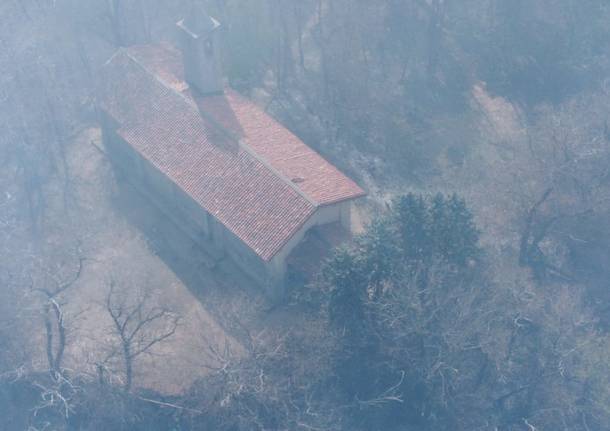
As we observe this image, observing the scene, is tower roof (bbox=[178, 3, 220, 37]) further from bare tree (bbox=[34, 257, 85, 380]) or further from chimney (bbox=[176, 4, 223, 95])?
bare tree (bbox=[34, 257, 85, 380])

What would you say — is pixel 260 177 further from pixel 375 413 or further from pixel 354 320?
pixel 375 413

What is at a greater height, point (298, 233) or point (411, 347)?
point (298, 233)

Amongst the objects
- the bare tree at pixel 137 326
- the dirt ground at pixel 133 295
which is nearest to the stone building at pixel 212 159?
the dirt ground at pixel 133 295

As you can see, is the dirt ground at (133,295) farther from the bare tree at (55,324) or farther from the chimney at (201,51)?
the chimney at (201,51)

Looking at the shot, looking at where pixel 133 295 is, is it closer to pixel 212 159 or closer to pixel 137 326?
pixel 137 326

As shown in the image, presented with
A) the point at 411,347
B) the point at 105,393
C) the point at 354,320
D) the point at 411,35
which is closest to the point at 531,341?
the point at 411,347

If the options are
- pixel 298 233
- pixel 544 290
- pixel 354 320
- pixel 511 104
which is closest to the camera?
pixel 354 320
